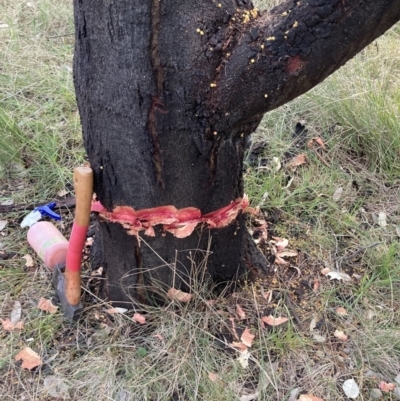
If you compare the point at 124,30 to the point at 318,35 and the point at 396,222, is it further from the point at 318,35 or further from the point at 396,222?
the point at 396,222

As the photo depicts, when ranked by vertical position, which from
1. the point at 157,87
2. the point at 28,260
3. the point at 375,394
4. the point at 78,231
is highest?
the point at 157,87

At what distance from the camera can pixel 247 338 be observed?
178 cm

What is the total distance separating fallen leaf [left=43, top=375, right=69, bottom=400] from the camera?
1640 millimetres

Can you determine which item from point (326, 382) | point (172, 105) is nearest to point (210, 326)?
point (326, 382)

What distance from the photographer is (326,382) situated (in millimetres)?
1691

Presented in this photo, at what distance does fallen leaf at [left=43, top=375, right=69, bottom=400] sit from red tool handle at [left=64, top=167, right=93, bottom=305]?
0.25 meters

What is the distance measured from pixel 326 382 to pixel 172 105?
100cm

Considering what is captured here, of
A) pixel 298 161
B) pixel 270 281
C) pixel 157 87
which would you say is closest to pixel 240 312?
pixel 270 281

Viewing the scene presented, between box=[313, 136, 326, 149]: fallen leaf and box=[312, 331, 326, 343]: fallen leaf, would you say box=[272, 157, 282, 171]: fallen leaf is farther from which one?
box=[312, 331, 326, 343]: fallen leaf

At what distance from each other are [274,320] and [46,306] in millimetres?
808

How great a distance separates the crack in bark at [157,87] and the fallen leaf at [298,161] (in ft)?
4.09

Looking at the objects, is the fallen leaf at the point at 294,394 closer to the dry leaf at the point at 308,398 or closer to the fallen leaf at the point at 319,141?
the dry leaf at the point at 308,398

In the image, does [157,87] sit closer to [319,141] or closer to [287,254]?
[287,254]

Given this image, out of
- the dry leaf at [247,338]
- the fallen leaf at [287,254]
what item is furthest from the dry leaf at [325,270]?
the dry leaf at [247,338]
